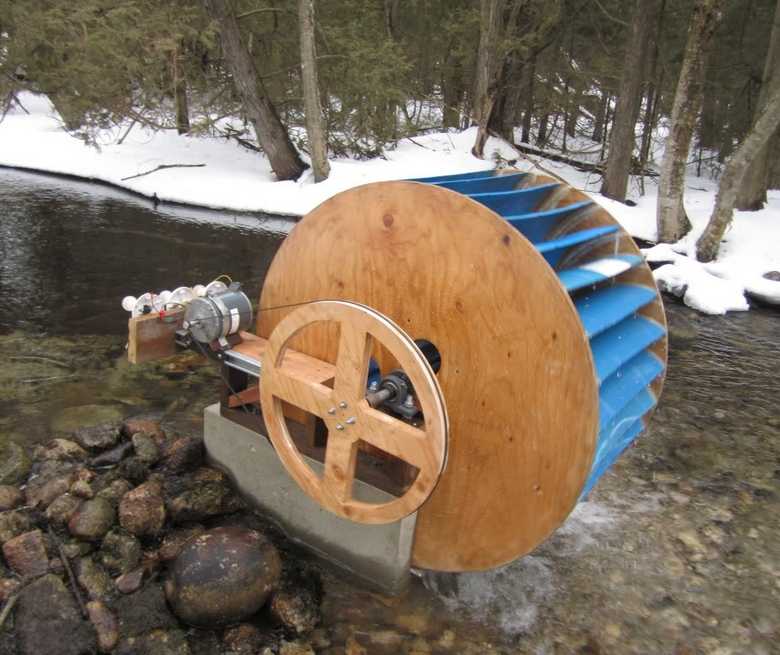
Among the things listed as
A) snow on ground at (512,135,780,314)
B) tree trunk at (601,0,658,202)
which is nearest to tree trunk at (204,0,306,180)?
tree trunk at (601,0,658,202)

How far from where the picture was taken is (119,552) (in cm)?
365

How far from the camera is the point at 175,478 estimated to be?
171 inches

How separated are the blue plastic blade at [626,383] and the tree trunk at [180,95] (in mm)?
13624


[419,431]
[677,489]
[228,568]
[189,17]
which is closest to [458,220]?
[419,431]

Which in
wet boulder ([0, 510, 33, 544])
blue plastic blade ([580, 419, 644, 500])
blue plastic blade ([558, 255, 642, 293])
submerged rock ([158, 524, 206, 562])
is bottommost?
submerged rock ([158, 524, 206, 562])

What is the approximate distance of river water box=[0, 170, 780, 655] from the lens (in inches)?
138

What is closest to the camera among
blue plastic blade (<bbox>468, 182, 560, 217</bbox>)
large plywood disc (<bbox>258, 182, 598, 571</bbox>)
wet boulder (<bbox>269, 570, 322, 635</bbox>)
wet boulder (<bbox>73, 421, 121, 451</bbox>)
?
large plywood disc (<bbox>258, 182, 598, 571</bbox>)

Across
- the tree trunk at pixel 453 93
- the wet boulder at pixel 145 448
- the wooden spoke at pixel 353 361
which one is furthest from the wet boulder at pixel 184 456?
the tree trunk at pixel 453 93

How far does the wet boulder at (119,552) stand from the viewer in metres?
3.58

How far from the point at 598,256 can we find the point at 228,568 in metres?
2.94

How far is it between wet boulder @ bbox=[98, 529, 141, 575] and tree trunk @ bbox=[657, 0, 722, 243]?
35.7 feet

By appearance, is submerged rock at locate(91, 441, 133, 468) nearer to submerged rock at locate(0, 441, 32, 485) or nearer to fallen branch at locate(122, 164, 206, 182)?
submerged rock at locate(0, 441, 32, 485)

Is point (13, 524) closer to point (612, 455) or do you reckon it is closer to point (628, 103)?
point (612, 455)

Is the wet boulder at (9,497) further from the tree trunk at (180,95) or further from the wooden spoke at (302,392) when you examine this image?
the tree trunk at (180,95)
